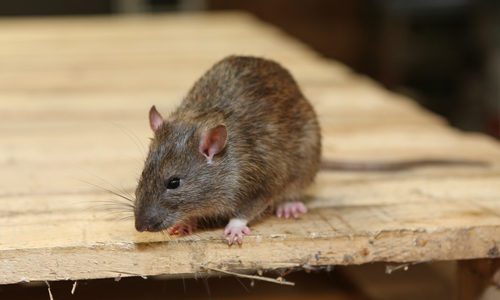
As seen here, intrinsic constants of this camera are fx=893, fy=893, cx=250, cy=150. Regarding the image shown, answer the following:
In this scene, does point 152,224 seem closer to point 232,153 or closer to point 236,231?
point 236,231

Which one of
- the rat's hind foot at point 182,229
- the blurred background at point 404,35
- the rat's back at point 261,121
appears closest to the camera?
the rat's hind foot at point 182,229

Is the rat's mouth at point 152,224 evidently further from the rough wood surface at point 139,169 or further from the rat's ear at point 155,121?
the rat's ear at point 155,121

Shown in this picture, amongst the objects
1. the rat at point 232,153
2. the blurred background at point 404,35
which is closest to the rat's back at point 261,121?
the rat at point 232,153

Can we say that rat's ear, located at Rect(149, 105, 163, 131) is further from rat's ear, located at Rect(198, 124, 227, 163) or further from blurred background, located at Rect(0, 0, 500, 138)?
blurred background, located at Rect(0, 0, 500, 138)

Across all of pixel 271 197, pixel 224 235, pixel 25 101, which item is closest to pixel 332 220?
pixel 271 197

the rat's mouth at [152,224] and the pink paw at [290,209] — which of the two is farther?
the pink paw at [290,209]

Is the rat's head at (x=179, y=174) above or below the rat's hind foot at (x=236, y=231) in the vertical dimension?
above

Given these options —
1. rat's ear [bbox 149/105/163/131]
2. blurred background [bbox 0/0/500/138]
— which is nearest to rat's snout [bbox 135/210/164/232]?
rat's ear [bbox 149/105/163/131]

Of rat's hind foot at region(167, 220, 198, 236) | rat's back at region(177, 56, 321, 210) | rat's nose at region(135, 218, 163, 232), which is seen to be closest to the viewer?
rat's nose at region(135, 218, 163, 232)
